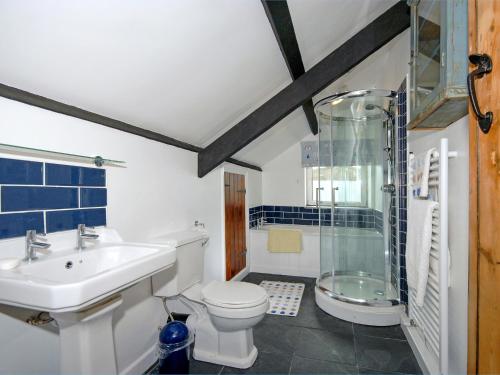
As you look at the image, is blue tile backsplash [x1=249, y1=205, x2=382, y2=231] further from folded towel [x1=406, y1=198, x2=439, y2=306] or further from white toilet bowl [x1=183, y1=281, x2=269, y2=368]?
white toilet bowl [x1=183, y1=281, x2=269, y2=368]

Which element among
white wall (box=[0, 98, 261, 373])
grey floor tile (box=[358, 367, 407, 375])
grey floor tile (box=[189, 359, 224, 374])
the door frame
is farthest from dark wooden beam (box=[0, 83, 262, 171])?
grey floor tile (box=[358, 367, 407, 375])

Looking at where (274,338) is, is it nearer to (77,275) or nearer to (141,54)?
(77,275)

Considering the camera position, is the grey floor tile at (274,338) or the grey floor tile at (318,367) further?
the grey floor tile at (274,338)

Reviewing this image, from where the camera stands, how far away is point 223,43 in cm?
143

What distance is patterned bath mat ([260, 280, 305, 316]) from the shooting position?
2.45 meters

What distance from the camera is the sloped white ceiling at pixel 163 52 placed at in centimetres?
97

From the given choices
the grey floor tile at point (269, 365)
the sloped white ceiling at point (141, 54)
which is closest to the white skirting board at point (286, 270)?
the grey floor tile at point (269, 365)

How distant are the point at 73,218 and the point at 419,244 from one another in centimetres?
189

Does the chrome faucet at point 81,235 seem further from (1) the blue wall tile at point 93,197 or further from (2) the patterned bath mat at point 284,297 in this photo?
(2) the patterned bath mat at point 284,297

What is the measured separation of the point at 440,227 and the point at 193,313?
1725 mm

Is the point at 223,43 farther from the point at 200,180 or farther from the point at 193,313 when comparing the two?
the point at 193,313

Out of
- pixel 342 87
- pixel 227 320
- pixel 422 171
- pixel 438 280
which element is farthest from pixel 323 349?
pixel 342 87

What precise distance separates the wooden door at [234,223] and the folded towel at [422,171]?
185cm

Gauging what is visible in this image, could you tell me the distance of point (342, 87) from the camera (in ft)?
10.3
